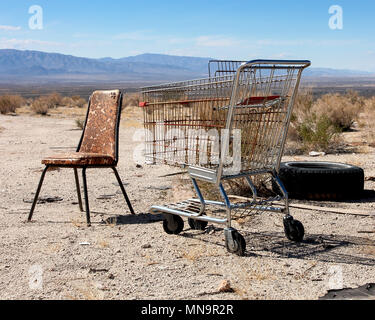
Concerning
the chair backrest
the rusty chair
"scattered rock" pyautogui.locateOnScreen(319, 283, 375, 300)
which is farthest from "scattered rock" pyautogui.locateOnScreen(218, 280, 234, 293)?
the chair backrest

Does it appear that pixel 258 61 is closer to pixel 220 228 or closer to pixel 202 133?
pixel 202 133

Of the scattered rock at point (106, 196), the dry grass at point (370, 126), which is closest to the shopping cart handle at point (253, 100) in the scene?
the scattered rock at point (106, 196)

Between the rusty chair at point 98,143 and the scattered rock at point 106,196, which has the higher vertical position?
the rusty chair at point 98,143

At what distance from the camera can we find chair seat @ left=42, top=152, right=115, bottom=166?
5.14m

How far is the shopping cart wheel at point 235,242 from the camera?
4168 mm

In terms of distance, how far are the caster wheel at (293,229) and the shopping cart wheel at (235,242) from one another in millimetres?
616

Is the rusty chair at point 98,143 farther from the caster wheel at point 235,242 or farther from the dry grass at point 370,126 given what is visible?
the dry grass at point 370,126

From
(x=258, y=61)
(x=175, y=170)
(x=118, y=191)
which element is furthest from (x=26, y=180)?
(x=258, y=61)

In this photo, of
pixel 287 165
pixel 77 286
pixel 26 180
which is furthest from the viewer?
pixel 26 180

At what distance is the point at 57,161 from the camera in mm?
5203

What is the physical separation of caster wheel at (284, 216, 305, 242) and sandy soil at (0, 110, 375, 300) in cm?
9

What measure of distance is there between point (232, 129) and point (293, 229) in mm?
1068

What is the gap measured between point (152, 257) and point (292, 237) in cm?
131

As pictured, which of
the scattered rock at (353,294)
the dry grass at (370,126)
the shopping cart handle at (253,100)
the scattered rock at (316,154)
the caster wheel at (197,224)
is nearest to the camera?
the scattered rock at (353,294)
